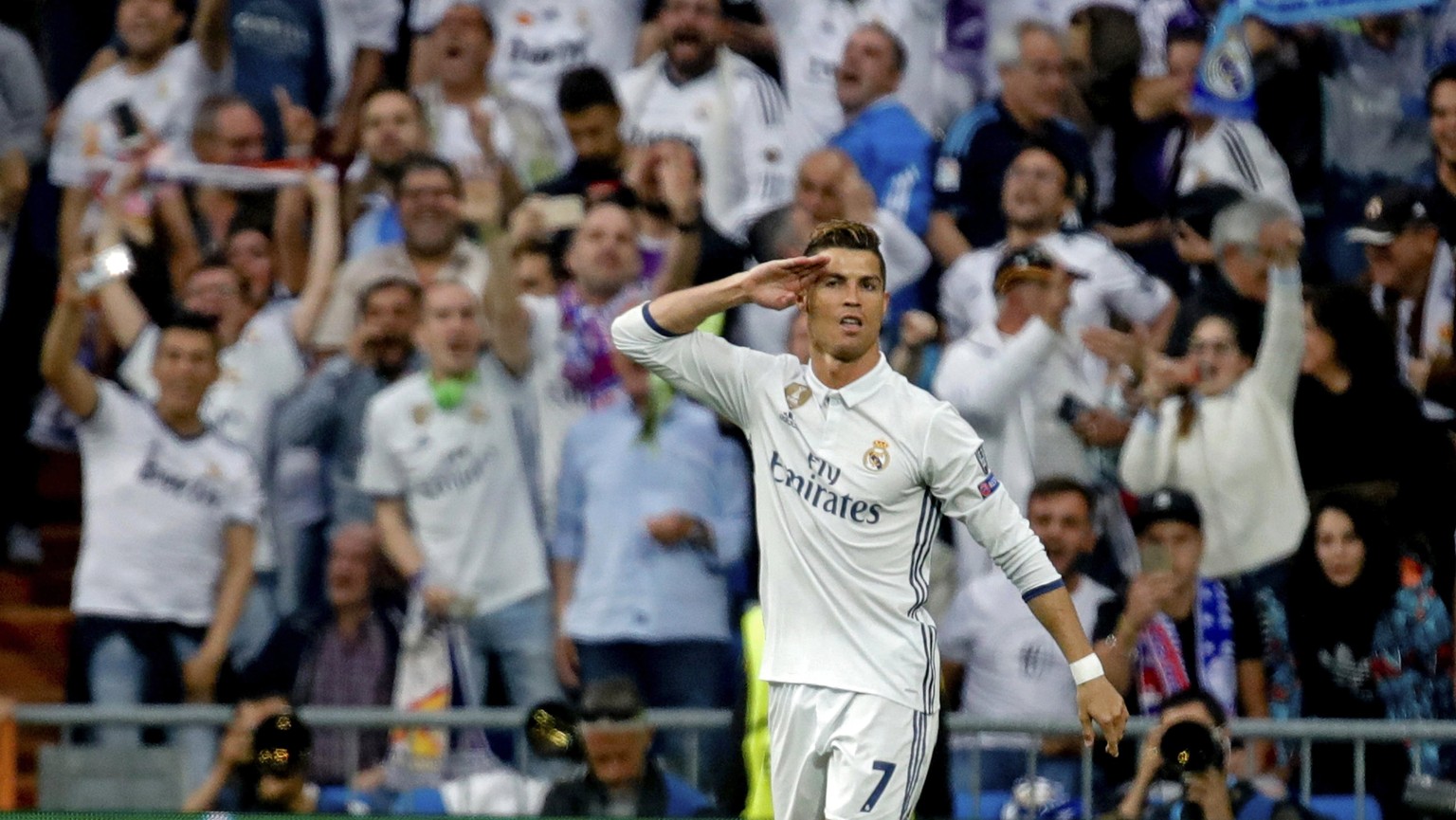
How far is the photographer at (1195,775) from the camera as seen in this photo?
7.75 metres

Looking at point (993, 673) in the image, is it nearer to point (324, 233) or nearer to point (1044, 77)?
point (1044, 77)

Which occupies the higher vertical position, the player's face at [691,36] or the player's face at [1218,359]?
the player's face at [691,36]

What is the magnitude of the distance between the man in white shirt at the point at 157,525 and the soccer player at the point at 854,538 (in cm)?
417

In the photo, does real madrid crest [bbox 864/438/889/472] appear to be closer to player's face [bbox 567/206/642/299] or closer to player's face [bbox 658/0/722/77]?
player's face [bbox 567/206/642/299]

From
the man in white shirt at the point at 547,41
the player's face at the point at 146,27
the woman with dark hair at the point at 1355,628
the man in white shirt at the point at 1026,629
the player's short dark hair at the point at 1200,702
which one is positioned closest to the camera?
the player's short dark hair at the point at 1200,702

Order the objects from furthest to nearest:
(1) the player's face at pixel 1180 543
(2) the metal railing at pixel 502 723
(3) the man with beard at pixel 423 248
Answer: (3) the man with beard at pixel 423 248, (1) the player's face at pixel 1180 543, (2) the metal railing at pixel 502 723

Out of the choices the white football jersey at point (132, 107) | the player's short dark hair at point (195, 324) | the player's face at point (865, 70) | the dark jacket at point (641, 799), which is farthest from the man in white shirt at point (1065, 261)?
the white football jersey at point (132, 107)

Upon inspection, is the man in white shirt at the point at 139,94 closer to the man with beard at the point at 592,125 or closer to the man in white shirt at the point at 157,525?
the man in white shirt at the point at 157,525

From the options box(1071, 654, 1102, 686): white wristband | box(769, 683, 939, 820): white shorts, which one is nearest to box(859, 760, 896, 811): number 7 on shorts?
box(769, 683, 939, 820): white shorts

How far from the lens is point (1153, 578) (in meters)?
9.05

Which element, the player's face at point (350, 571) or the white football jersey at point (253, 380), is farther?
the white football jersey at point (253, 380)

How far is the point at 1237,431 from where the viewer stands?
9.47 meters

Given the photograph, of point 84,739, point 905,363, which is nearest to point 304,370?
point 84,739

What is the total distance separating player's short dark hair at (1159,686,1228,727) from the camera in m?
7.91
